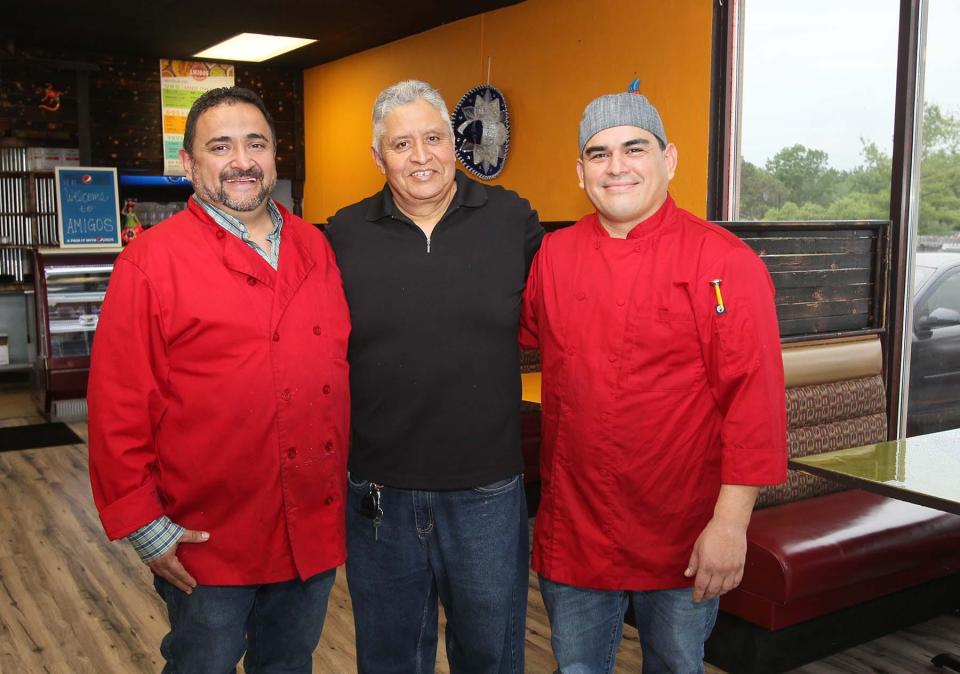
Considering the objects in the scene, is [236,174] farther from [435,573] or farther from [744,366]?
[744,366]

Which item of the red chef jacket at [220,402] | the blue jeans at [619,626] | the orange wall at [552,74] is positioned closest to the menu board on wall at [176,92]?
the orange wall at [552,74]

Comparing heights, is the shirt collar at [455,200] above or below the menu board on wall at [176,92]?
below

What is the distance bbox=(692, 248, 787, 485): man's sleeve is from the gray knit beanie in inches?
12.4

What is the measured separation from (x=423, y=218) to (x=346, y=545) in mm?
738

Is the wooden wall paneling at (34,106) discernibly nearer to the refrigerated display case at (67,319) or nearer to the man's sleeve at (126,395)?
the refrigerated display case at (67,319)

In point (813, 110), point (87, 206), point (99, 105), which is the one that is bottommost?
point (87, 206)

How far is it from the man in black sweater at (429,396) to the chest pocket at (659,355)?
30 cm

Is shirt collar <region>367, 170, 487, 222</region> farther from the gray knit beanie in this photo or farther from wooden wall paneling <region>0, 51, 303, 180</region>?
wooden wall paneling <region>0, 51, 303, 180</region>

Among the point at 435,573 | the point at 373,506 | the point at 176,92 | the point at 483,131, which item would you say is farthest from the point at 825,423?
the point at 176,92

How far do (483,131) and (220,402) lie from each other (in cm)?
538

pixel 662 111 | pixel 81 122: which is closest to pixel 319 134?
pixel 81 122

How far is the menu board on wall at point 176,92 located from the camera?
8742 mm

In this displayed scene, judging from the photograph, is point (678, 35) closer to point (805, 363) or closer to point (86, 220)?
point (805, 363)

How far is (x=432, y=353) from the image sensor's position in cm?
196
